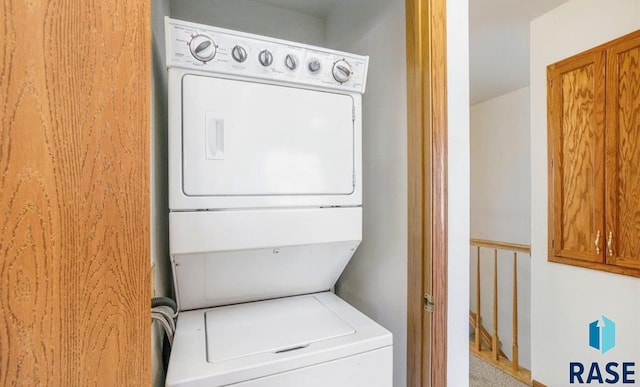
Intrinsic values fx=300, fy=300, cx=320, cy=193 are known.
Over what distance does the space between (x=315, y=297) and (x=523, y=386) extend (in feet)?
7.82

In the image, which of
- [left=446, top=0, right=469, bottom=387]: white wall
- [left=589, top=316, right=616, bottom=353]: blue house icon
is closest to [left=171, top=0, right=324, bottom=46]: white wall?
[left=446, top=0, right=469, bottom=387]: white wall

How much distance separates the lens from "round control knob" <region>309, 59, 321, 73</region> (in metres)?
1.14

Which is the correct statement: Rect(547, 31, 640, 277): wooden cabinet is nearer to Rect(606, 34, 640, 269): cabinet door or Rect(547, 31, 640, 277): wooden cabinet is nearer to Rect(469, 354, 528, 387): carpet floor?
Rect(606, 34, 640, 269): cabinet door

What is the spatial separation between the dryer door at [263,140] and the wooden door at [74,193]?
16.3 inches

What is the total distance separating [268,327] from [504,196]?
415 centimetres

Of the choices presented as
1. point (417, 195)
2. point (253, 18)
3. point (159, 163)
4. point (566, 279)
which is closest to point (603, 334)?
point (566, 279)

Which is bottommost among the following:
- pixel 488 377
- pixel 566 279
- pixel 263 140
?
pixel 488 377

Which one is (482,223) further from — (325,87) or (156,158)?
(156,158)

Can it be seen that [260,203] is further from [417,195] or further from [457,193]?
[457,193]

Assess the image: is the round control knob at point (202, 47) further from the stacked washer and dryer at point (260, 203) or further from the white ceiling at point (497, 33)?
the white ceiling at point (497, 33)

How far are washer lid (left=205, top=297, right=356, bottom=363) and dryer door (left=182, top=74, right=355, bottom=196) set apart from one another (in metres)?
0.49

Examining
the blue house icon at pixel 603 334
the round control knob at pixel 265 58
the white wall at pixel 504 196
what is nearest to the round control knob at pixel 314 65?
the round control knob at pixel 265 58

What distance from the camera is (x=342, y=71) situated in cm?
119

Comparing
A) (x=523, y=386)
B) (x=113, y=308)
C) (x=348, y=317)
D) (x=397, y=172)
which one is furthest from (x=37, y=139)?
(x=523, y=386)
